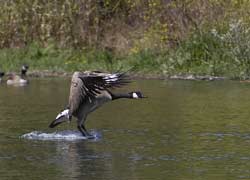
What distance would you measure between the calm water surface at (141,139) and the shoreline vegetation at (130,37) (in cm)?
348

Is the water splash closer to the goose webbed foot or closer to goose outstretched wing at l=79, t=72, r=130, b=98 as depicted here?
the goose webbed foot

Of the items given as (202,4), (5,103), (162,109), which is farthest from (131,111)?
(202,4)

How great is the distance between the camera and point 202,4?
25.8m

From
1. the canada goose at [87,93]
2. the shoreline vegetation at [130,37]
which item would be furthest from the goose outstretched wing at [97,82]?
the shoreline vegetation at [130,37]

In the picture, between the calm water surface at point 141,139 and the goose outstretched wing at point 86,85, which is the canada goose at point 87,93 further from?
the calm water surface at point 141,139

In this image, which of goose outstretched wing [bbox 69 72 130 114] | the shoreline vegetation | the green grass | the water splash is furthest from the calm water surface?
the shoreline vegetation

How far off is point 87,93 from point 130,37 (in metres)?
14.2

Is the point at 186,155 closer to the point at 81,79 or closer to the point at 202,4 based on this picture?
the point at 81,79

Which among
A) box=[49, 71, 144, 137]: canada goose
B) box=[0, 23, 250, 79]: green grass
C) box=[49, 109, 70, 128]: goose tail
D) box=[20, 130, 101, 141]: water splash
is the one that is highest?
box=[49, 71, 144, 137]: canada goose

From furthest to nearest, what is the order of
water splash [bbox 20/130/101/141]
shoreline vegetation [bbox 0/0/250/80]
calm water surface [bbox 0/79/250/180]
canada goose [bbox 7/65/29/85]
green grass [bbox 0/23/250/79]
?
shoreline vegetation [bbox 0/0/250/80] → green grass [bbox 0/23/250/79] → canada goose [bbox 7/65/29/85] → water splash [bbox 20/130/101/141] → calm water surface [bbox 0/79/250/180]

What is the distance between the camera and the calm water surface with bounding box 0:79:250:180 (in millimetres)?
10414

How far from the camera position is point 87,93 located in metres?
13.1

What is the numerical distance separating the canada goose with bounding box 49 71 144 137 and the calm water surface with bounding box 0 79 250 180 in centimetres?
42

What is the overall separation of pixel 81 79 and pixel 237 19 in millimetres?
11714
